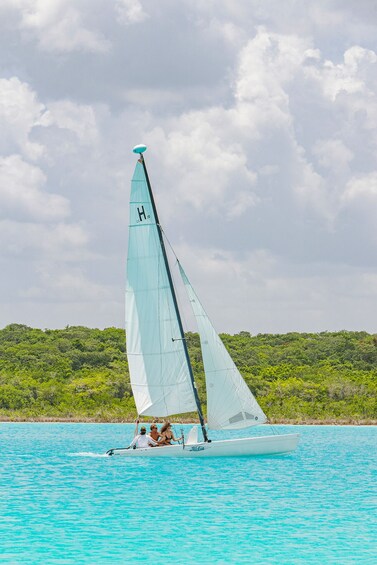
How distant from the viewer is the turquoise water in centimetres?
2086

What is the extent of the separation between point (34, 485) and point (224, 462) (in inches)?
400

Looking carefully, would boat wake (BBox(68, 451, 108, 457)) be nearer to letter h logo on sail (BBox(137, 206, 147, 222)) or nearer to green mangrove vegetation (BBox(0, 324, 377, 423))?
letter h logo on sail (BBox(137, 206, 147, 222))

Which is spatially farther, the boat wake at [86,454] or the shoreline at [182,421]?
the shoreline at [182,421]

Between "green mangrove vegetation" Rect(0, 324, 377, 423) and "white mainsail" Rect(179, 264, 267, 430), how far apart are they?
36067mm

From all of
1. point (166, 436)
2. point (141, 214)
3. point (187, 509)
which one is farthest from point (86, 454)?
point (187, 509)

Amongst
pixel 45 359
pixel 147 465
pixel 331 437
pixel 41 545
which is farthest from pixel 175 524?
pixel 45 359

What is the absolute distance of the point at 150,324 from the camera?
37781 mm

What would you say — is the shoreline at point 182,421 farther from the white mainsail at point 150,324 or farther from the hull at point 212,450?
the hull at point 212,450

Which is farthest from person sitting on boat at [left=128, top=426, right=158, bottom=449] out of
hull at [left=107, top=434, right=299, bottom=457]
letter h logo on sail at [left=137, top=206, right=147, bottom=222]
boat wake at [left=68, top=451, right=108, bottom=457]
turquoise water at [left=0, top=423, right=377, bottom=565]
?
letter h logo on sail at [left=137, top=206, right=147, bottom=222]

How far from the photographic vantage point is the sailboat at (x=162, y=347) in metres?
37.6

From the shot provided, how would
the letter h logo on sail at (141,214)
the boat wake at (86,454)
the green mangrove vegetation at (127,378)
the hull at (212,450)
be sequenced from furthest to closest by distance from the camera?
the green mangrove vegetation at (127,378), the boat wake at (86,454), the letter h logo on sail at (141,214), the hull at (212,450)

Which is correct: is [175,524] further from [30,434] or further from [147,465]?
[30,434]

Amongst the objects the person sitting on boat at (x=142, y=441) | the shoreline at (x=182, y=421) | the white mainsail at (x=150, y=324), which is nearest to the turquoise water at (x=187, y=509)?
the person sitting on boat at (x=142, y=441)

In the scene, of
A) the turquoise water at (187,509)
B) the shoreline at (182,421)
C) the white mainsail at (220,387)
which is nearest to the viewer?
the turquoise water at (187,509)
